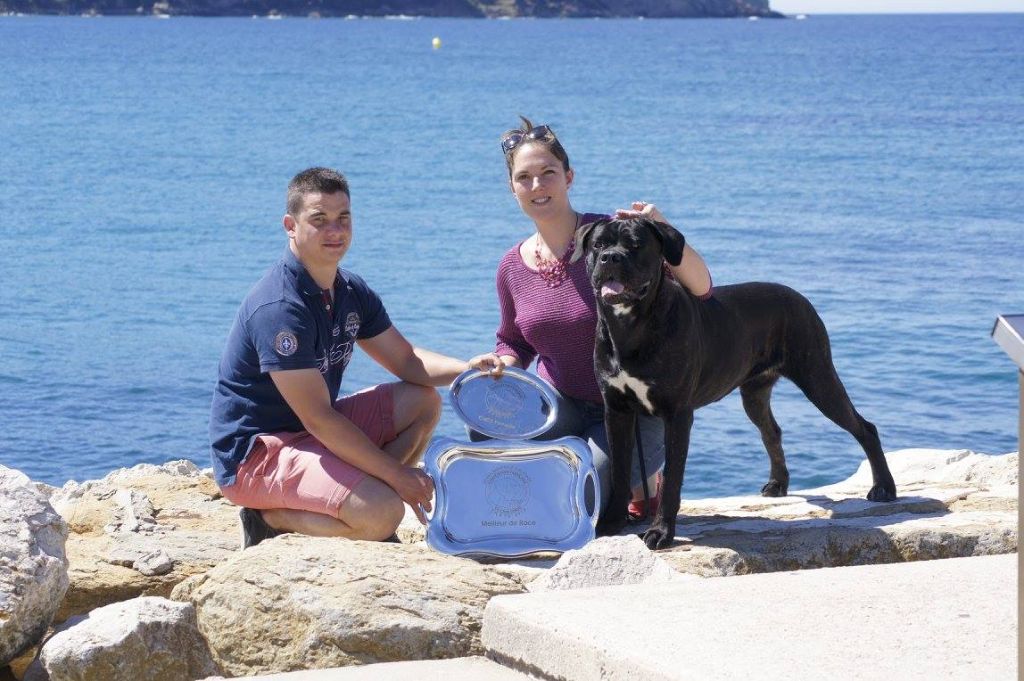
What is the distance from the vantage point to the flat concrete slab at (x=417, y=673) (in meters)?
3.86

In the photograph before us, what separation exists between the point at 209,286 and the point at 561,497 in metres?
14.3

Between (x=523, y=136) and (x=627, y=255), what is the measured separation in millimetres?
960

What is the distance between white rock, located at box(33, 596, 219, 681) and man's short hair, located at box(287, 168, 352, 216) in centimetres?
169

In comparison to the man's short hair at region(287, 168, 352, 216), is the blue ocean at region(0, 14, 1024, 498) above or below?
below

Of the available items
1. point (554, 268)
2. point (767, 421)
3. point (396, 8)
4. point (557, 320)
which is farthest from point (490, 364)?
point (396, 8)

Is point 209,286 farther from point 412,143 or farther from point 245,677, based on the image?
point 412,143

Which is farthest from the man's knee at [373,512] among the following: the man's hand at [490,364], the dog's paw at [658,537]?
the dog's paw at [658,537]

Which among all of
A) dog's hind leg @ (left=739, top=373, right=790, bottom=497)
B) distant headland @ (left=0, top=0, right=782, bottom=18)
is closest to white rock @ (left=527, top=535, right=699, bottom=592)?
dog's hind leg @ (left=739, top=373, right=790, bottom=497)

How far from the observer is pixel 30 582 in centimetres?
453

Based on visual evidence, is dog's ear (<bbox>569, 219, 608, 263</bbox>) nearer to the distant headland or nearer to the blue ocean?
the blue ocean

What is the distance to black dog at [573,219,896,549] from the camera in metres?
4.99

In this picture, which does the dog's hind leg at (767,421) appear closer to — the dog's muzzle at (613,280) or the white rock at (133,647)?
the dog's muzzle at (613,280)

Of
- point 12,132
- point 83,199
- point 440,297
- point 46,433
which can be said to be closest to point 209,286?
point 440,297

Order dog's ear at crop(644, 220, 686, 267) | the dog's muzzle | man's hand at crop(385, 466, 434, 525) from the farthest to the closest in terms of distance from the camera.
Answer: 1. man's hand at crop(385, 466, 434, 525)
2. dog's ear at crop(644, 220, 686, 267)
3. the dog's muzzle
